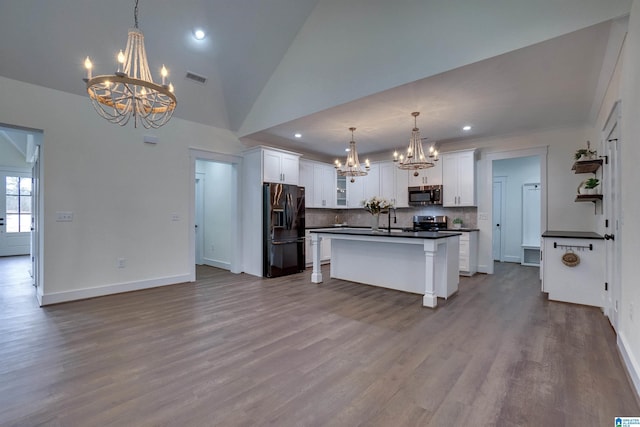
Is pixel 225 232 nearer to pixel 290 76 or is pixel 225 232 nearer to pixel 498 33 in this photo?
pixel 290 76

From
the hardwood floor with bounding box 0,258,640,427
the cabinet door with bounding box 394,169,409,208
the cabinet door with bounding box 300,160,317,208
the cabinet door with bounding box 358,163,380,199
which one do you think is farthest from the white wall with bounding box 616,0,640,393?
the cabinet door with bounding box 300,160,317,208

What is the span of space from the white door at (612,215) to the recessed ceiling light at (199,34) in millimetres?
4815

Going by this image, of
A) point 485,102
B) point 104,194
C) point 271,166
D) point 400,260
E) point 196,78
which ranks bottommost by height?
point 400,260

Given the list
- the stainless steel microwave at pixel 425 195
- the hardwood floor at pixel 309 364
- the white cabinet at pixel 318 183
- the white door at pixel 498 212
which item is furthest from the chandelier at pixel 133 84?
the white door at pixel 498 212

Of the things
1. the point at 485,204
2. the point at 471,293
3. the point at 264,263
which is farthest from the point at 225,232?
Answer: the point at 485,204

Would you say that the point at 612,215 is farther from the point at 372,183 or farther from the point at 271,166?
the point at 271,166

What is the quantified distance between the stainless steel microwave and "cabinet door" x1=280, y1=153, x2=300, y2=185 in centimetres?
262

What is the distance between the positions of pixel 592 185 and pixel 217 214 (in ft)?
21.9

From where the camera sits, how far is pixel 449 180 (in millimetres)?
6242

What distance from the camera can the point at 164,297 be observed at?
4305mm

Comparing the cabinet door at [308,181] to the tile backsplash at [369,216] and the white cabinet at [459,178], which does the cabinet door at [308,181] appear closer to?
the tile backsplash at [369,216]

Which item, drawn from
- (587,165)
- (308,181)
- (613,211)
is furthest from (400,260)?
(308,181)

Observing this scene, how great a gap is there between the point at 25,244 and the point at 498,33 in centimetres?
1202

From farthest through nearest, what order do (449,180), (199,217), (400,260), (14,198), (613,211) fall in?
(14,198) → (199,217) → (449,180) → (400,260) → (613,211)
